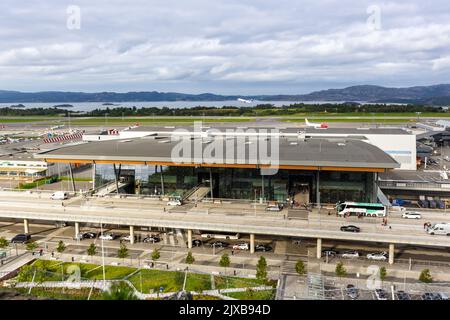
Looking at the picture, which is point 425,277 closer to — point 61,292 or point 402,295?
point 402,295

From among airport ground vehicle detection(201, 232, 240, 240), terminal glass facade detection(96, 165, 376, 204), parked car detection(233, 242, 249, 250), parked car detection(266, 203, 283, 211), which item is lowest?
parked car detection(233, 242, 249, 250)

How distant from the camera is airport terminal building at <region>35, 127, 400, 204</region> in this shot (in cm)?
3309

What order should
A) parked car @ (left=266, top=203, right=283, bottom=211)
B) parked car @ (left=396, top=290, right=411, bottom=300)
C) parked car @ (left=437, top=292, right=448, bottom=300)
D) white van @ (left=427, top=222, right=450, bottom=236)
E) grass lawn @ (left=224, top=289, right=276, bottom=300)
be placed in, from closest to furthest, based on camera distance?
parked car @ (left=437, top=292, right=448, bottom=300) < parked car @ (left=396, top=290, right=411, bottom=300) < grass lawn @ (left=224, top=289, right=276, bottom=300) < white van @ (left=427, top=222, right=450, bottom=236) < parked car @ (left=266, top=203, right=283, bottom=211)

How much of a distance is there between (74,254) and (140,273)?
7.13 metres

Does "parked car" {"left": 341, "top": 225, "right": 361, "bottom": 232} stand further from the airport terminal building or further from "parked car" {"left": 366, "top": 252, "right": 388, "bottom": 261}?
the airport terminal building

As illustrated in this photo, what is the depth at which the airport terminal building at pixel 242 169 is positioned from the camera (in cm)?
3309

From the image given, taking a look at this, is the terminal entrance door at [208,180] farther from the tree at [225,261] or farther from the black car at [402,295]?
the black car at [402,295]

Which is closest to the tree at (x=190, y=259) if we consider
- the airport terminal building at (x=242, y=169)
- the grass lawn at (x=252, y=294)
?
the grass lawn at (x=252, y=294)

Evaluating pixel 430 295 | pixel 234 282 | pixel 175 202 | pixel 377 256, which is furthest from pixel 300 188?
pixel 430 295

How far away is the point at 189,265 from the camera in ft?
86.9

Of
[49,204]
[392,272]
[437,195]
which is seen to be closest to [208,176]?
[49,204]

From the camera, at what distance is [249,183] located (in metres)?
36.8

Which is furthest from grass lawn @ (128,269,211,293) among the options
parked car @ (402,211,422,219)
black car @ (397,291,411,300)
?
parked car @ (402,211,422,219)

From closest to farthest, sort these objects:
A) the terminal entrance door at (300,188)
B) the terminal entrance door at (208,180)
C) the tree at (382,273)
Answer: the tree at (382,273) < the terminal entrance door at (300,188) < the terminal entrance door at (208,180)
